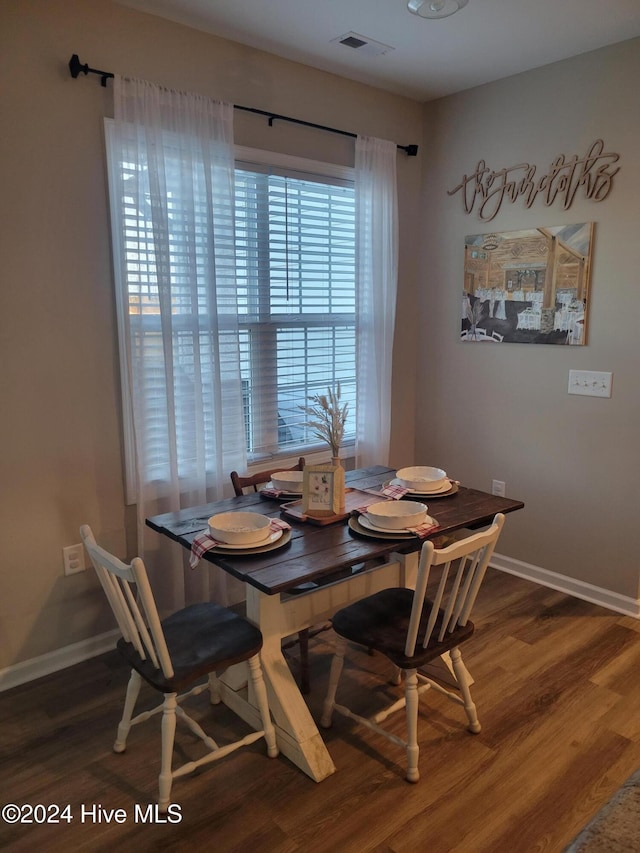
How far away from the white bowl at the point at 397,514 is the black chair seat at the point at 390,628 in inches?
12.5

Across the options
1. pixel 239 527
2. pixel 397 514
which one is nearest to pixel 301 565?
pixel 239 527

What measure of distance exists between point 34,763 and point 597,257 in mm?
3171

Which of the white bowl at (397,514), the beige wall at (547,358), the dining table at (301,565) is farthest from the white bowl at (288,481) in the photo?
the beige wall at (547,358)

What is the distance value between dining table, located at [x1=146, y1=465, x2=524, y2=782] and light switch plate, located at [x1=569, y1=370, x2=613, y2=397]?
0.99 m

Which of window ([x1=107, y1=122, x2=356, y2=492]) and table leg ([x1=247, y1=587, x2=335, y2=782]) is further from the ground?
window ([x1=107, y1=122, x2=356, y2=492])

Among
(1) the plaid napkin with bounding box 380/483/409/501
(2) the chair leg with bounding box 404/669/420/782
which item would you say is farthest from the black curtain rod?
(2) the chair leg with bounding box 404/669/420/782

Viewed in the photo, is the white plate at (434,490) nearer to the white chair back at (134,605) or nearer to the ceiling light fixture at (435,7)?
the white chair back at (134,605)

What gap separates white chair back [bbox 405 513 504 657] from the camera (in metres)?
1.82

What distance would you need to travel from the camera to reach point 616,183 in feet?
9.76

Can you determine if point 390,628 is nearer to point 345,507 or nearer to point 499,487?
point 345,507

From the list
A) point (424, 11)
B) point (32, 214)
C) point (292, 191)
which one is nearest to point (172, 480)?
point (32, 214)

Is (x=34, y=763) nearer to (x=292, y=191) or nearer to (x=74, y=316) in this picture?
(x=74, y=316)

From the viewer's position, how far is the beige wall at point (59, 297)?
2.36 m

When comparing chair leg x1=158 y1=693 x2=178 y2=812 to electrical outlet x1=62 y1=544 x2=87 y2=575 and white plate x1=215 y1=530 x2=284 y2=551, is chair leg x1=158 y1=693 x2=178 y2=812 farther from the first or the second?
electrical outlet x1=62 y1=544 x2=87 y2=575
